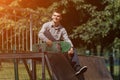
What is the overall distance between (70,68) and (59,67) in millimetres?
837

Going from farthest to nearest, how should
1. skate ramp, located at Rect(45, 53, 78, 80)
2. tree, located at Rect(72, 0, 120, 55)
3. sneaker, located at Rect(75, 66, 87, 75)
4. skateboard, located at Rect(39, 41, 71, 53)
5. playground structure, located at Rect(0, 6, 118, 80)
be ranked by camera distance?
tree, located at Rect(72, 0, 120, 55) < playground structure, located at Rect(0, 6, 118, 80) < sneaker, located at Rect(75, 66, 87, 75) < skateboard, located at Rect(39, 41, 71, 53) < skate ramp, located at Rect(45, 53, 78, 80)

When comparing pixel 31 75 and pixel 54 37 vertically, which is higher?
pixel 54 37

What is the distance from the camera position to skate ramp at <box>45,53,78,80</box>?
8.98 metres

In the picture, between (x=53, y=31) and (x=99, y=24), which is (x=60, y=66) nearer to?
(x=53, y=31)

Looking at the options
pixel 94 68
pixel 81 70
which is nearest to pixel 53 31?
pixel 81 70

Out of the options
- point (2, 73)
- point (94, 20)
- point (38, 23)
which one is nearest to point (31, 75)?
point (2, 73)

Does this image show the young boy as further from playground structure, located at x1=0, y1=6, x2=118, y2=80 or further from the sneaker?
playground structure, located at x1=0, y1=6, x2=118, y2=80

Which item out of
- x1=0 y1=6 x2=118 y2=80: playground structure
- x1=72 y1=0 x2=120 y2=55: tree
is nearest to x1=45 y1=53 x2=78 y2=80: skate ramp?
x1=0 y1=6 x2=118 y2=80: playground structure

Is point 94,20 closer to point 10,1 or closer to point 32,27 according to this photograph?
point 10,1

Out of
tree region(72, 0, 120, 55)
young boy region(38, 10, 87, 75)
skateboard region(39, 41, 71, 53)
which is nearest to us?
skateboard region(39, 41, 71, 53)

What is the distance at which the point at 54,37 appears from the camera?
1116cm

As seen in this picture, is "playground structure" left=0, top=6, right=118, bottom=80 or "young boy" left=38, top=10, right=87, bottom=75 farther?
"playground structure" left=0, top=6, right=118, bottom=80

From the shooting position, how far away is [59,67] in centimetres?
945

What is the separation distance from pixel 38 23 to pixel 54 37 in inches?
134
